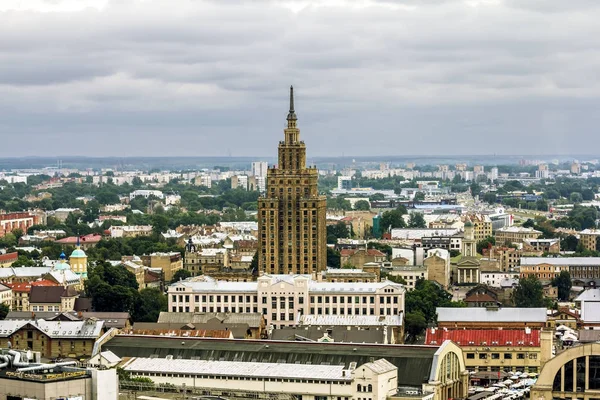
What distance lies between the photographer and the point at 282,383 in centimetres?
8438

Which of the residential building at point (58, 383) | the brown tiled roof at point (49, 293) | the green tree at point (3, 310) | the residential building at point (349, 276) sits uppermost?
the residential building at point (58, 383)

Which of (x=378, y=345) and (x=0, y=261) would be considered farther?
(x=0, y=261)

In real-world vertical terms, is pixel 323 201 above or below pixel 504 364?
above

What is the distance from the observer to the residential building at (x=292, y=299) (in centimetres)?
12069

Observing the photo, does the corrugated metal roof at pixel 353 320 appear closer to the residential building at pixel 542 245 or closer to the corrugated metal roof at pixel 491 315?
the corrugated metal roof at pixel 491 315

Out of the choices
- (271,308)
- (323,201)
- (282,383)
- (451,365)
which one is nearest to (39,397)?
(282,383)

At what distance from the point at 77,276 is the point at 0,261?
28552mm

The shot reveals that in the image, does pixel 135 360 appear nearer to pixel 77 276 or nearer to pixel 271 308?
pixel 271 308

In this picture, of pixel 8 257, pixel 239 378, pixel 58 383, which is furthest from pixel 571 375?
pixel 8 257

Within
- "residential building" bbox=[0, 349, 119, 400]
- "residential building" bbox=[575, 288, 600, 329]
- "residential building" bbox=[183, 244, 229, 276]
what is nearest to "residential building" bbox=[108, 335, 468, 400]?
"residential building" bbox=[0, 349, 119, 400]

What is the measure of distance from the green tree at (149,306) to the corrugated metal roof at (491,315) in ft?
78.4

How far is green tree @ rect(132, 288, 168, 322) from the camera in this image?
4919 inches

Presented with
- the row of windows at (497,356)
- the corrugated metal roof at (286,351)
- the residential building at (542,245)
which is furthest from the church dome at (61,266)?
the residential building at (542,245)

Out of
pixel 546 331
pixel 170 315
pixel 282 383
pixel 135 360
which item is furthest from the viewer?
pixel 170 315
